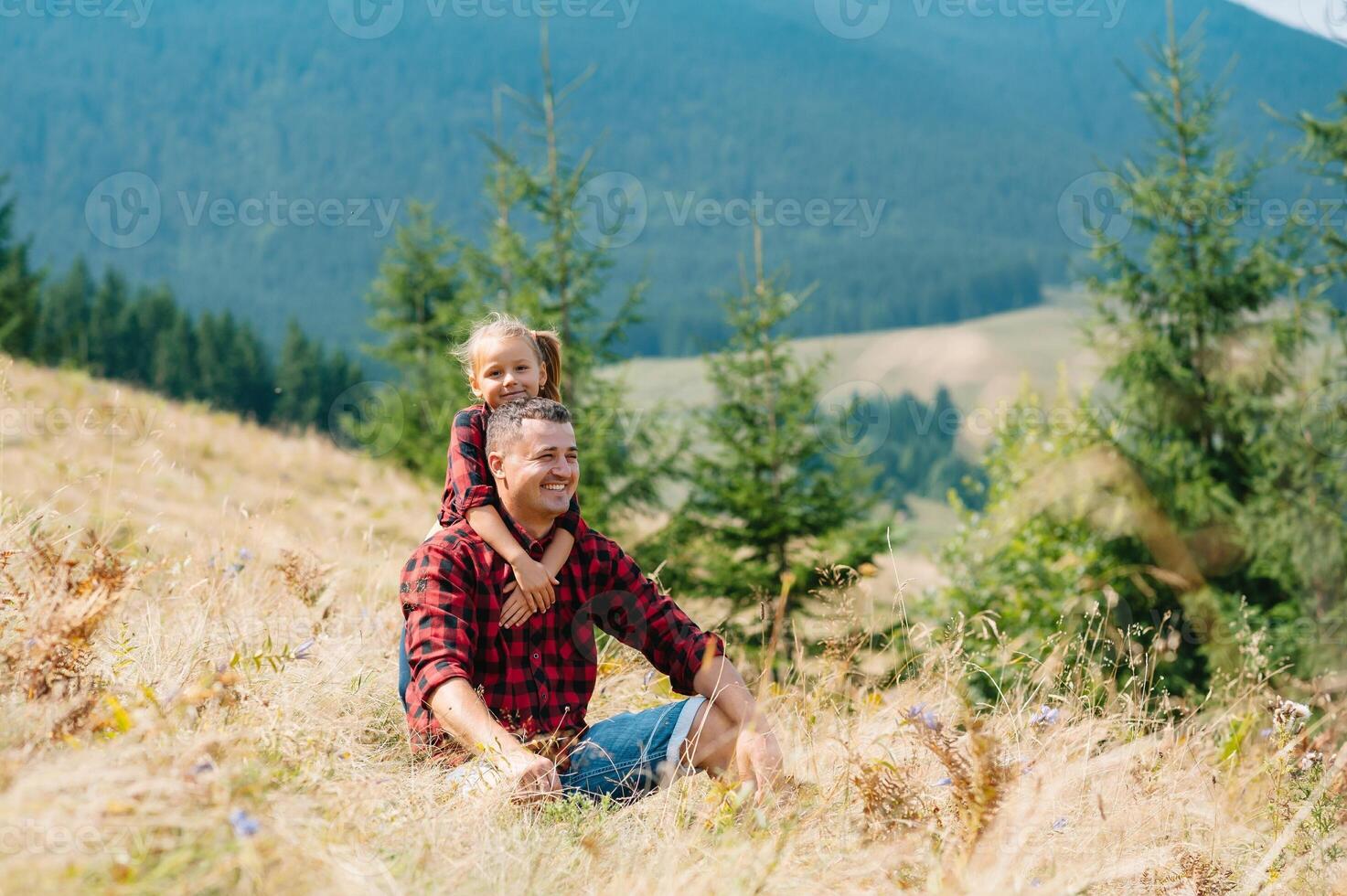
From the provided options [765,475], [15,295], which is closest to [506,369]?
[765,475]

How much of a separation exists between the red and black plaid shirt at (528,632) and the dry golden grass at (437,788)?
0.30 m

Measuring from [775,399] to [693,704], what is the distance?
1055 cm

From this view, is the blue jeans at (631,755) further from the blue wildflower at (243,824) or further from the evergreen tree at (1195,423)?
the evergreen tree at (1195,423)

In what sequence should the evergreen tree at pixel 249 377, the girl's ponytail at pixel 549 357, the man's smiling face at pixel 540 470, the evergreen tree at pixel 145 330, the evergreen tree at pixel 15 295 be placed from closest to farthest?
the man's smiling face at pixel 540 470, the girl's ponytail at pixel 549 357, the evergreen tree at pixel 15 295, the evergreen tree at pixel 145 330, the evergreen tree at pixel 249 377

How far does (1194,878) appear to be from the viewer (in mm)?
3025

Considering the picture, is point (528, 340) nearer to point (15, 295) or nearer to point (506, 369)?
point (506, 369)

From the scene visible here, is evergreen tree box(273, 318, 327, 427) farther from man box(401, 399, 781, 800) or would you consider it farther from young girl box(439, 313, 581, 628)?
man box(401, 399, 781, 800)

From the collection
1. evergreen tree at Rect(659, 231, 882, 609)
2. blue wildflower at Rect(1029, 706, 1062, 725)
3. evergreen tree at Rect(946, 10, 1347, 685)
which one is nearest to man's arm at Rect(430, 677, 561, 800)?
blue wildflower at Rect(1029, 706, 1062, 725)

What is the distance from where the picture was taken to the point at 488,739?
285 cm

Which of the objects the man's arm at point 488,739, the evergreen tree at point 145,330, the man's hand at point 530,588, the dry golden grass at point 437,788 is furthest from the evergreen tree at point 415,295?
the evergreen tree at point 145,330

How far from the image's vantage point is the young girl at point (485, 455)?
10.7 ft

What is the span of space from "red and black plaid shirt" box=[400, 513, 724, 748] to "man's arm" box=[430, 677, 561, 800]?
0.05 meters

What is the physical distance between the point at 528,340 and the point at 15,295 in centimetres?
4208

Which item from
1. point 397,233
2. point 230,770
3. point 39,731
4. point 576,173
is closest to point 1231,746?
point 230,770
